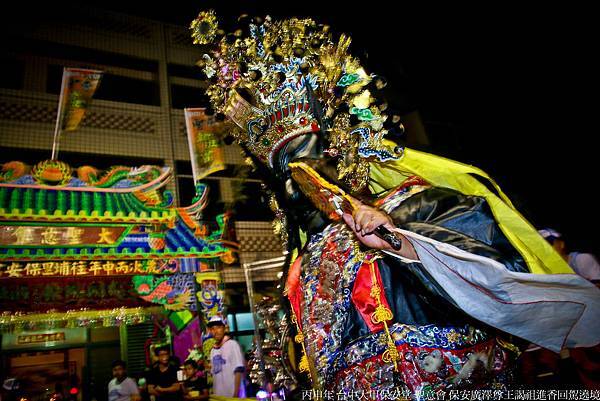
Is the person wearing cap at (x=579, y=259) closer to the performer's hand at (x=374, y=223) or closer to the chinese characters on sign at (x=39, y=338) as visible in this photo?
the performer's hand at (x=374, y=223)

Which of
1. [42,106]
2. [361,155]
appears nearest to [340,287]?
[361,155]

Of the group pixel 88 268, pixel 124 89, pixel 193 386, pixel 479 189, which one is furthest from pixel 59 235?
pixel 479 189

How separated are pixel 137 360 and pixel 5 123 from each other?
17.0 ft

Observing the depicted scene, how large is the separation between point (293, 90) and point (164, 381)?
4646 millimetres

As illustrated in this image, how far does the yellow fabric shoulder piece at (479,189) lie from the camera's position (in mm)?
1710

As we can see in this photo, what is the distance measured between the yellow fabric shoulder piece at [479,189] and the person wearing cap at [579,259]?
6.17 feet

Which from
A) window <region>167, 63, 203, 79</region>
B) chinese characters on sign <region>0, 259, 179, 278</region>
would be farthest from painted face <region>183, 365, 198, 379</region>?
window <region>167, 63, 203, 79</region>

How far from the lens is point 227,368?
5.78 metres

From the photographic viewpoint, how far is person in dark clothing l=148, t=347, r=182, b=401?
509 centimetres

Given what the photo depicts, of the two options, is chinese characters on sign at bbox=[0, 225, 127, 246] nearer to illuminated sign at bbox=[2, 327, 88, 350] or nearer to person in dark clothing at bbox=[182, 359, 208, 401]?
illuminated sign at bbox=[2, 327, 88, 350]

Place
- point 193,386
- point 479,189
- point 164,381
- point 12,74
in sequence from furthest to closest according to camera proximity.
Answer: point 12,74, point 164,381, point 193,386, point 479,189

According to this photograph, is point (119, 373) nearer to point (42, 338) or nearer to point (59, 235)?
point (59, 235)

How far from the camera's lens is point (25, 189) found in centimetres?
636

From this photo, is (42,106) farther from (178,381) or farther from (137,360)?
(178,381)
